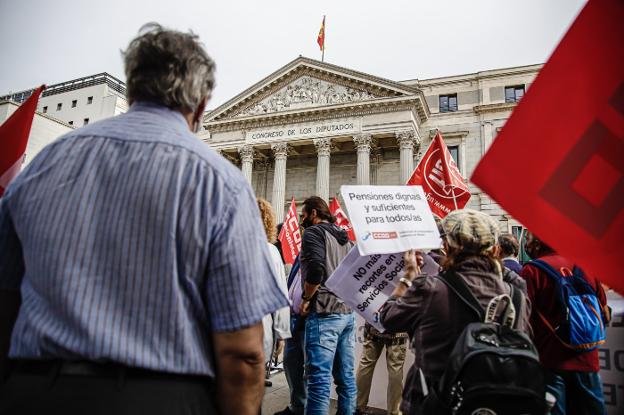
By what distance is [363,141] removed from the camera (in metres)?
25.4

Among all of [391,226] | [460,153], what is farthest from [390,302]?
[460,153]

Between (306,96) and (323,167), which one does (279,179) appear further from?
(306,96)

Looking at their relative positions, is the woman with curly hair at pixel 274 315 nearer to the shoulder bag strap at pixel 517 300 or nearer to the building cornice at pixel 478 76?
the shoulder bag strap at pixel 517 300

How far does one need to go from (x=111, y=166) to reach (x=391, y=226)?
2.07m

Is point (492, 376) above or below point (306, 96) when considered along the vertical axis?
below

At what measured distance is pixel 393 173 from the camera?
1070 inches

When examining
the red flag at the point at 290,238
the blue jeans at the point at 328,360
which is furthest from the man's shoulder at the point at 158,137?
the red flag at the point at 290,238

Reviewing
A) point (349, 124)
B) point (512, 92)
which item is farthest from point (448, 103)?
point (349, 124)

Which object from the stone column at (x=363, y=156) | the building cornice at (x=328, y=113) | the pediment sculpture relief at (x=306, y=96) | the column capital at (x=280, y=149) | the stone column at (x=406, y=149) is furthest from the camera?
the column capital at (x=280, y=149)

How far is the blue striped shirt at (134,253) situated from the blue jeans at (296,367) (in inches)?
119

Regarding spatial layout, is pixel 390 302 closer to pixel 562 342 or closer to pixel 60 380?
pixel 562 342

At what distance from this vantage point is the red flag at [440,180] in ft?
24.7

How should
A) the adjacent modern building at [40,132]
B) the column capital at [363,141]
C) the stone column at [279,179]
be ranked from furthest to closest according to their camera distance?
1. the stone column at [279,179]
2. the column capital at [363,141]
3. the adjacent modern building at [40,132]

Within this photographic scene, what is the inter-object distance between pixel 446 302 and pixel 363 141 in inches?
933
